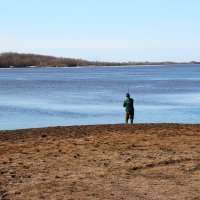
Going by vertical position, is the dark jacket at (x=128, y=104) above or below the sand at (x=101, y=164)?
above

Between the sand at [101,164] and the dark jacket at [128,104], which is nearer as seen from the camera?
the sand at [101,164]

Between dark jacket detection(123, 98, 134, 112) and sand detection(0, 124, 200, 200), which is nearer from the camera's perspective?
sand detection(0, 124, 200, 200)

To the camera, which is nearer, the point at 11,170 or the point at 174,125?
the point at 11,170

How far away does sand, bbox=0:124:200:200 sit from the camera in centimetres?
1088

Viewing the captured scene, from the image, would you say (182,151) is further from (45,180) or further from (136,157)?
(45,180)

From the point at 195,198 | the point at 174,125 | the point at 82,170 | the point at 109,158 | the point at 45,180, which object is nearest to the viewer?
the point at 195,198

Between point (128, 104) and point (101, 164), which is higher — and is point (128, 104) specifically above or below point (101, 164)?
above

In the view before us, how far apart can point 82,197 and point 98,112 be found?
28.4m

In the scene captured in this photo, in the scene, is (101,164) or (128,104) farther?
(128,104)

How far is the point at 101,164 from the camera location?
13.6 m

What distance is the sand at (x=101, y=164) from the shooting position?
428 inches

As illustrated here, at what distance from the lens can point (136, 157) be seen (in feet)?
47.5

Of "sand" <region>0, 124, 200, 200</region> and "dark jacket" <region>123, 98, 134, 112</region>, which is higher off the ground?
"dark jacket" <region>123, 98, 134, 112</region>

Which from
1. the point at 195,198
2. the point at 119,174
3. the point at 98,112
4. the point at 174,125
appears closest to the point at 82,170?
the point at 119,174
